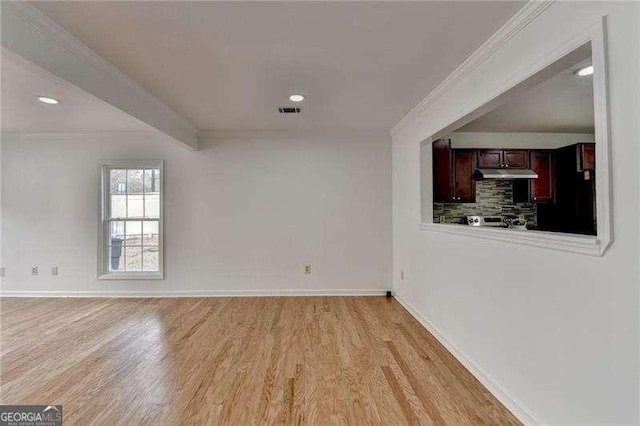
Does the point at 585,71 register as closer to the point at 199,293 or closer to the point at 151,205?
the point at 199,293

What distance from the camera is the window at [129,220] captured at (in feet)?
15.4

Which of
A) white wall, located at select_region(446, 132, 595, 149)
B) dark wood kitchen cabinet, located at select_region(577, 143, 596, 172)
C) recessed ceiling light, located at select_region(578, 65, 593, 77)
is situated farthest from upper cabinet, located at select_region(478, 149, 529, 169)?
recessed ceiling light, located at select_region(578, 65, 593, 77)

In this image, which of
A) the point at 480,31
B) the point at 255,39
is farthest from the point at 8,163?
the point at 480,31

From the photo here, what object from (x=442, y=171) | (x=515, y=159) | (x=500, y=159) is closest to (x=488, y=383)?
(x=442, y=171)

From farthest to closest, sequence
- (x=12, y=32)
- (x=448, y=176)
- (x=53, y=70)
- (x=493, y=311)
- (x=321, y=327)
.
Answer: (x=448, y=176)
(x=321, y=327)
(x=493, y=311)
(x=53, y=70)
(x=12, y=32)

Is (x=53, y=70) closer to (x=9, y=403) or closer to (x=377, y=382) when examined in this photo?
(x=9, y=403)

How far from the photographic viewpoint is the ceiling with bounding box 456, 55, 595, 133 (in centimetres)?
286

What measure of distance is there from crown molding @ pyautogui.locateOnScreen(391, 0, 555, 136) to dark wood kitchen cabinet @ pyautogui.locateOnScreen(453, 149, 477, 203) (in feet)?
4.63

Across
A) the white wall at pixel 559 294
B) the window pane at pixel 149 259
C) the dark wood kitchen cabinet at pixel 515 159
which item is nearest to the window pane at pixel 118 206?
the window pane at pixel 149 259

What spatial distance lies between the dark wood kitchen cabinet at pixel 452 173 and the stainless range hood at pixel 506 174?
6.2 inches

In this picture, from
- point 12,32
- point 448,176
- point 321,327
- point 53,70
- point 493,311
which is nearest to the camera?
point 12,32

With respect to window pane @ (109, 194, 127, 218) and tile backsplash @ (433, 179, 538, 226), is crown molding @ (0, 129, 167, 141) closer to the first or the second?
window pane @ (109, 194, 127, 218)

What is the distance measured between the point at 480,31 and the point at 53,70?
2728 millimetres

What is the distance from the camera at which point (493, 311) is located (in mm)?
2242
